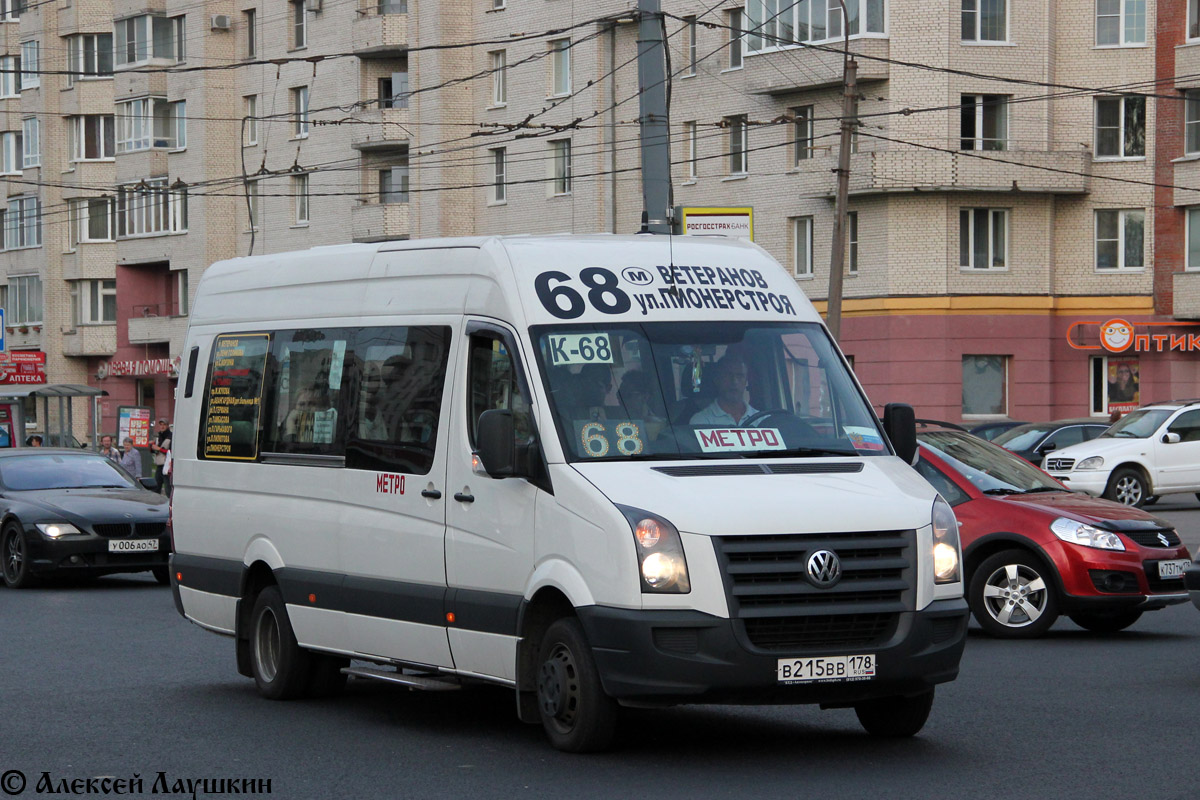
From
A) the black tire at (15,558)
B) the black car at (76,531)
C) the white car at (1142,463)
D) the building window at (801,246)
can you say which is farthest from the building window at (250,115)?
the black tire at (15,558)

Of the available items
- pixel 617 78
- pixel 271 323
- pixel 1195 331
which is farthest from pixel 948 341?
→ pixel 271 323

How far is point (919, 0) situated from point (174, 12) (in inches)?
1219

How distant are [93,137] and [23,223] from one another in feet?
19.3

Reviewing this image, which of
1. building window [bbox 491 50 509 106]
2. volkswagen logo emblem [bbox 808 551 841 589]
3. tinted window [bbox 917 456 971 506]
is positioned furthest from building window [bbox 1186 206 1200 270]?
volkswagen logo emblem [bbox 808 551 841 589]

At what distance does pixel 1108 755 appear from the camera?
27.6ft

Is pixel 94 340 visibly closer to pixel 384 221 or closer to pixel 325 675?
pixel 384 221

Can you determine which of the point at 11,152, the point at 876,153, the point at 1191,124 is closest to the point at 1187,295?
the point at 1191,124

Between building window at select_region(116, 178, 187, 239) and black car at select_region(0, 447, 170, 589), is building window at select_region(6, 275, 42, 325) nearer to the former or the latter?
building window at select_region(116, 178, 187, 239)

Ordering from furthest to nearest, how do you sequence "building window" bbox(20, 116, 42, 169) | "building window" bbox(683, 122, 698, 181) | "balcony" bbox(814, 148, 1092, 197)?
"building window" bbox(20, 116, 42, 169) → "building window" bbox(683, 122, 698, 181) → "balcony" bbox(814, 148, 1092, 197)

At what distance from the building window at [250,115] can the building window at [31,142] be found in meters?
13.5

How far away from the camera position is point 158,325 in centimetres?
6681

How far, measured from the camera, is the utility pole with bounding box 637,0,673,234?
677 inches

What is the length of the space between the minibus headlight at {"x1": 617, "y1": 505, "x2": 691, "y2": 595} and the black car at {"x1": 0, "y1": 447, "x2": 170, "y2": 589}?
495 inches

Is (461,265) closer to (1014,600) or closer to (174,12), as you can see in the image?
(1014,600)
